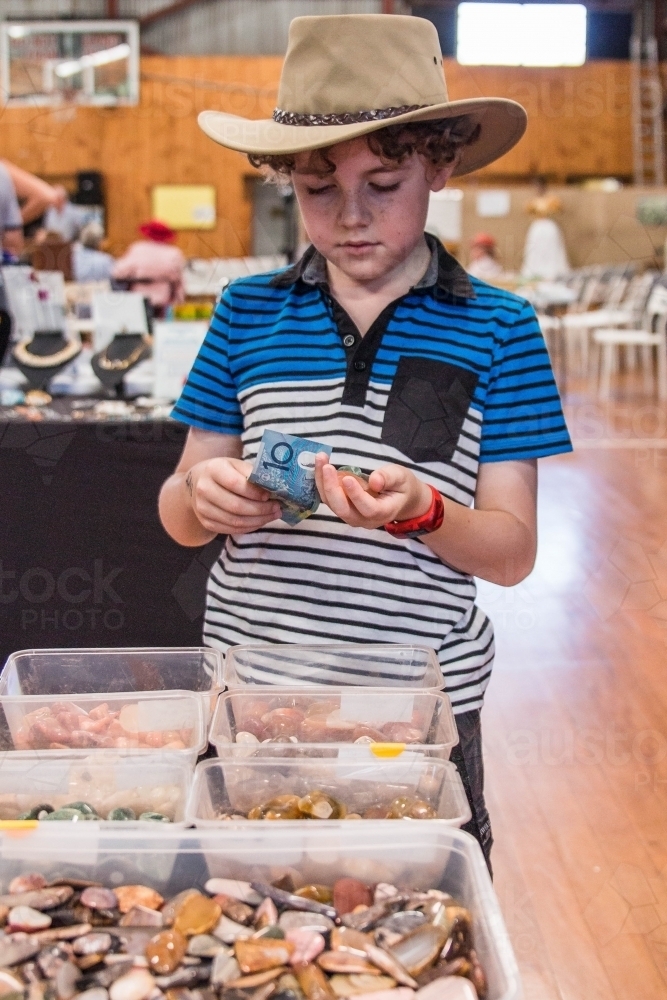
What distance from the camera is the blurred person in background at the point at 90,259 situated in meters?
5.02

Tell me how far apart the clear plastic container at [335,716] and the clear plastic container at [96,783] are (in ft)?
0.16

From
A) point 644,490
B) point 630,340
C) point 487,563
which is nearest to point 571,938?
point 487,563

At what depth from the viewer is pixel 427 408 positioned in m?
1.01

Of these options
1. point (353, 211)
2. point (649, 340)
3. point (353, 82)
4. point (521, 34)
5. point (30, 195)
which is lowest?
point (649, 340)

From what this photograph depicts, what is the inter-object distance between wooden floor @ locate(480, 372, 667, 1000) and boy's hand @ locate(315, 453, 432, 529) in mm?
867

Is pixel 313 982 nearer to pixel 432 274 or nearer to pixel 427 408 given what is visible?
pixel 427 408

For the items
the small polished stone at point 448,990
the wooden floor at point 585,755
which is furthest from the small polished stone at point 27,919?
the wooden floor at point 585,755

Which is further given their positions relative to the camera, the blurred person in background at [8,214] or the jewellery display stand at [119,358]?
the blurred person in background at [8,214]

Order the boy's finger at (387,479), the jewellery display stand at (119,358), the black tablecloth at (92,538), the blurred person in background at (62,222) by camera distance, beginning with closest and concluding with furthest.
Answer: the boy's finger at (387,479), the black tablecloth at (92,538), the jewellery display stand at (119,358), the blurred person in background at (62,222)

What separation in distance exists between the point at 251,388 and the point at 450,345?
0.68ft

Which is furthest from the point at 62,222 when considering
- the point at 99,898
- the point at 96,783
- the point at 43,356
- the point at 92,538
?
the point at 99,898

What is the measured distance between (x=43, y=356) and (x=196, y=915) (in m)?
2.07

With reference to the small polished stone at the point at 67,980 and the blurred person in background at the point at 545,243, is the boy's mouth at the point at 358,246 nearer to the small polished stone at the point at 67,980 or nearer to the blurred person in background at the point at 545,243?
the small polished stone at the point at 67,980

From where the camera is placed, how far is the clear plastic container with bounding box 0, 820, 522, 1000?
63 centimetres
